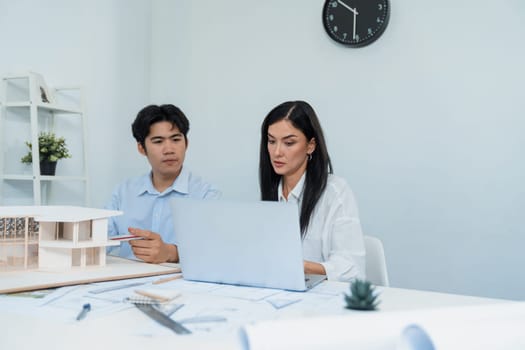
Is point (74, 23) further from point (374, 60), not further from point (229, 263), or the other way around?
point (229, 263)

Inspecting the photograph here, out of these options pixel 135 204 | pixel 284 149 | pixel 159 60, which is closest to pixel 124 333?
pixel 284 149

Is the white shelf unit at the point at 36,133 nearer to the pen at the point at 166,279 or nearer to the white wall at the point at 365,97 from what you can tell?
the white wall at the point at 365,97

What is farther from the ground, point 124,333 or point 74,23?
point 74,23

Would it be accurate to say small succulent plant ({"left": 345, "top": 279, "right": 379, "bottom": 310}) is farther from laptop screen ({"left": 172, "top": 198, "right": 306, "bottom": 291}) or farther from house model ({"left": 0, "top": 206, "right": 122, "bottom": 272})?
house model ({"left": 0, "top": 206, "right": 122, "bottom": 272})

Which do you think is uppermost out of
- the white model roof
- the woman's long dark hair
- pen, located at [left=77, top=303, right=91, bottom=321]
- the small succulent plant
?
the woman's long dark hair

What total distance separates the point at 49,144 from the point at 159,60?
3.90 feet

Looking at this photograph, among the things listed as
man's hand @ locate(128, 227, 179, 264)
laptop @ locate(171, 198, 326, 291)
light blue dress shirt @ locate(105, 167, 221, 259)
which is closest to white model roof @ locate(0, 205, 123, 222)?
man's hand @ locate(128, 227, 179, 264)

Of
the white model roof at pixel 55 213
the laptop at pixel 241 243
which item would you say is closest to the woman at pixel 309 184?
the laptop at pixel 241 243

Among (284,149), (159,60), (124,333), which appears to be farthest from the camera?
(159,60)

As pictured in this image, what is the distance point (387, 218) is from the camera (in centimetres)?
264

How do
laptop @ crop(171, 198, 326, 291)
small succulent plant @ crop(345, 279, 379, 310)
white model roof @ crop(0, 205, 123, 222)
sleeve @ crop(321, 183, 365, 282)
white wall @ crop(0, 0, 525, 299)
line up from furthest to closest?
white wall @ crop(0, 0, 525, 299)
sleeve @ crop(321, 183, 365, 282)
white model roof @ crop(0, 205, 123, 222)
laptop @ crop(171, 198, 326, 291)
small succulent plant @ crop(345, 279, 379, 310)

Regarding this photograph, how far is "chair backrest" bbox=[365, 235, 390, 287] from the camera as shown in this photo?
1667mm

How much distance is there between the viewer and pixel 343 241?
161 cm

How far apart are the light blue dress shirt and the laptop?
0.88 m
